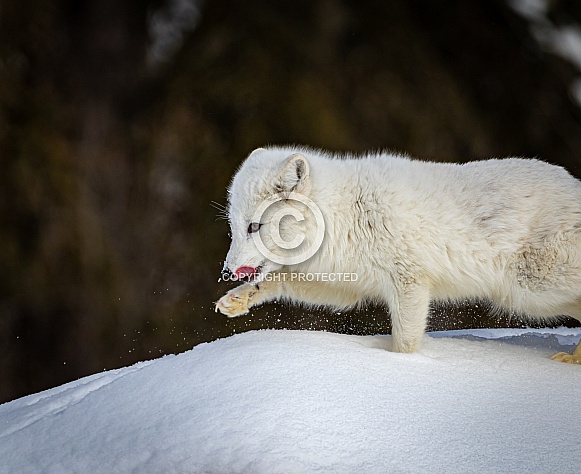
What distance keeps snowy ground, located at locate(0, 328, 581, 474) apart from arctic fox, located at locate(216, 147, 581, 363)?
8.2 inches

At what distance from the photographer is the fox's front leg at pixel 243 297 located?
241 centimetres

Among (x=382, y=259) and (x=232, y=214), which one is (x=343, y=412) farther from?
(x=232, y=214)

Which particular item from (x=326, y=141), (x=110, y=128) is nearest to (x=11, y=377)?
(x=110, y=128)

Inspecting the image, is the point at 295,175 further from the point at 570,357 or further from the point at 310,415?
the point at 570,357

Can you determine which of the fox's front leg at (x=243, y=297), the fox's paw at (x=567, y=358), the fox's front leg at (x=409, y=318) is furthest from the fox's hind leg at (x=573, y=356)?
the fox's front leg at (x=243, y=297)

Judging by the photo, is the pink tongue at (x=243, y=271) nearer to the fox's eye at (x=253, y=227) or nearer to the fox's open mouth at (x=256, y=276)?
the fox's open mouth at (x=256, y=276)

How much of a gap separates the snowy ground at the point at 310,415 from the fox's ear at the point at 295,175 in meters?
0.50

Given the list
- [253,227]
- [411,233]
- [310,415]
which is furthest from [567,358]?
[253,227]

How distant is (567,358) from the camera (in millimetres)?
2199

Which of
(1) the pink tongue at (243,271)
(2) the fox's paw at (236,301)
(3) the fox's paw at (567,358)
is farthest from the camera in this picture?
(2) the fox's paw at (236,301)

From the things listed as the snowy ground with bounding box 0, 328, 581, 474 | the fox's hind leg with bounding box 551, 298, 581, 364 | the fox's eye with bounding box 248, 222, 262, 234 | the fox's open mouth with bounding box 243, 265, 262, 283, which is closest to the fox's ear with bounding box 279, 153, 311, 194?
the fox's eye with bounding box 248, 222, 262, 234

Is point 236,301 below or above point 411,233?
below

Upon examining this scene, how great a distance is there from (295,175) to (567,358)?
1.09 m

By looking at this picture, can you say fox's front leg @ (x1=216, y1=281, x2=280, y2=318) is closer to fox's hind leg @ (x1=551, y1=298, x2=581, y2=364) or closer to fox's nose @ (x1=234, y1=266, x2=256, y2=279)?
fox's nose @ (x1=234, y1=266, x2=256, y2=279)
